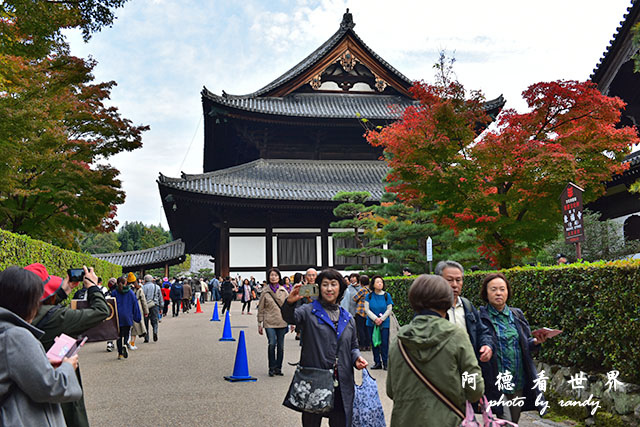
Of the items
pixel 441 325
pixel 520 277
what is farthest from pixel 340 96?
pixel 441 325

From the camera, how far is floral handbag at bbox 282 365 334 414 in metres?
4.23

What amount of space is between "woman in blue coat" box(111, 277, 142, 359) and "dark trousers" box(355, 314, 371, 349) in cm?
481

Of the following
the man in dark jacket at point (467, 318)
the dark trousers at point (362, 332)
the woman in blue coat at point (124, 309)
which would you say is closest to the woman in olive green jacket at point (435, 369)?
the man in dark jacket at point (467, 318)

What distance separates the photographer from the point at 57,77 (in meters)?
14.9

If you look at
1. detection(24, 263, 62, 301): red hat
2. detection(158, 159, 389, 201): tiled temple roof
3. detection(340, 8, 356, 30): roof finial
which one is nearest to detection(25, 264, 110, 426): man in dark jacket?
detection(24, 263, 62, 301): red hat

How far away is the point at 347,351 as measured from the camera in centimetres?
450

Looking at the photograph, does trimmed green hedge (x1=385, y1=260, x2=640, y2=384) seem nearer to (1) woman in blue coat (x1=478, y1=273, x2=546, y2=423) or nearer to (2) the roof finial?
(1) woman in blue coat (x1=478, y1=273, x2=546, y2=423)

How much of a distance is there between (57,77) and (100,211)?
4.85 meters

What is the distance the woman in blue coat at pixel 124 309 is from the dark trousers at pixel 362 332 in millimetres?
4807

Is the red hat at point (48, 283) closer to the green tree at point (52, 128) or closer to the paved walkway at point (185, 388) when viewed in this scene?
the paved walkway at point (185, 388)

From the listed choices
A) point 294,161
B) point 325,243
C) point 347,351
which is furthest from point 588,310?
point 294,161

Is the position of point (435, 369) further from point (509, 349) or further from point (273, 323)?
point (273, 323)

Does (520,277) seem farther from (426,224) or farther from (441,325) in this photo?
(426,224)

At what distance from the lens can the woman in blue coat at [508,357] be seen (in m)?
4.18
